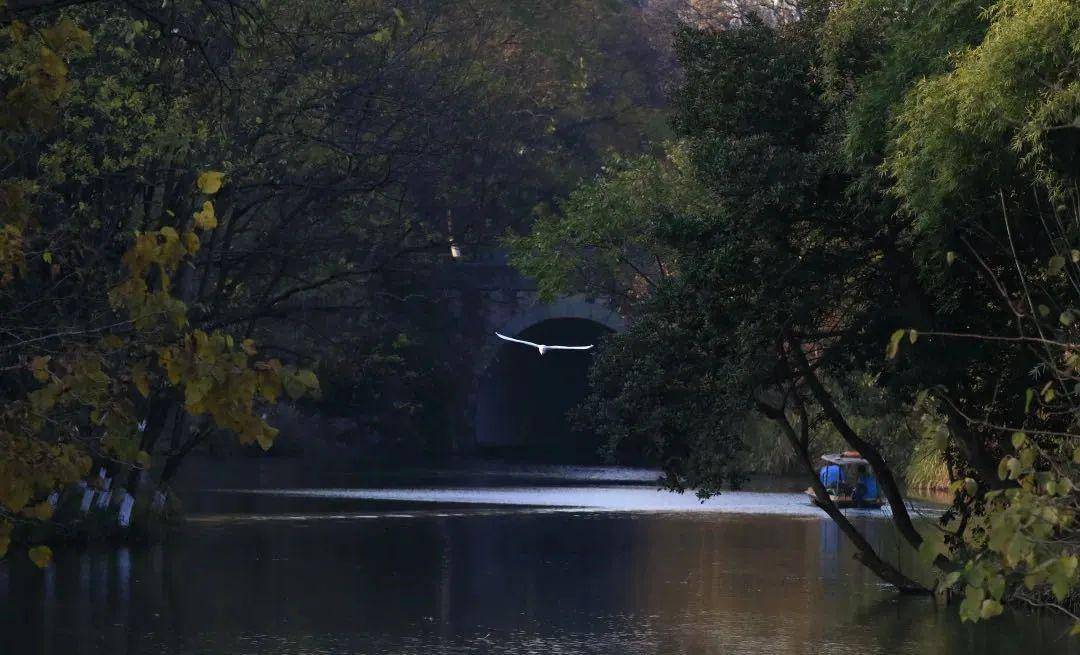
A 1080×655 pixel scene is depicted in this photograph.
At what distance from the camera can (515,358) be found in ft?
198

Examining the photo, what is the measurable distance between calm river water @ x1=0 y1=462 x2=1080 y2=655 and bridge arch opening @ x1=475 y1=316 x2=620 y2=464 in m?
26.2

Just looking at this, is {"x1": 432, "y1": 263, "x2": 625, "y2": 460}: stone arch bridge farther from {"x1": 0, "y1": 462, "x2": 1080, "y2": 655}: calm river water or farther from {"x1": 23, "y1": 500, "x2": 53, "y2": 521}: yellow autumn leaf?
{"x1": 23, "y1": 500, "x2": 53, "y2": 521}: yellow autumn leaf

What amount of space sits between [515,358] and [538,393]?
2.97 meters

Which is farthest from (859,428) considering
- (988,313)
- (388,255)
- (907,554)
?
(988,313)

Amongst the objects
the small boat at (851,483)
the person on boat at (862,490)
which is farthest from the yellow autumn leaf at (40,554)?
the person on boat at (862,490)

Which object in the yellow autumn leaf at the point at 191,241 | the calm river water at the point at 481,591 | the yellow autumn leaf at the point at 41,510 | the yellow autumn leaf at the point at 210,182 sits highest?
the yellow autumn leaf at the point at 210,182

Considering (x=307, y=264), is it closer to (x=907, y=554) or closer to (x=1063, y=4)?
(x=907, y=554)

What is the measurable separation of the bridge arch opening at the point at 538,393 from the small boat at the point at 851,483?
22.3 m

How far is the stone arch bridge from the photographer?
55.0 metres

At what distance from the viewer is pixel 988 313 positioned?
16.7 meters

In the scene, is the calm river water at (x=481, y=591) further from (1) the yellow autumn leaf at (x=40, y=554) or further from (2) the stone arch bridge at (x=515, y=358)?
(2) the stone arch bridge at (x=515, y=358)

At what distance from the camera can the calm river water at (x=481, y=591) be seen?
1581 centimetres

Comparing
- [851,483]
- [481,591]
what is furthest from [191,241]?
[851,483]

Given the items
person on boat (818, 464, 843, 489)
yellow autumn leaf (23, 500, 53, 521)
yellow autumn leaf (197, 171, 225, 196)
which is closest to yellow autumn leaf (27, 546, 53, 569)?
yellow autumn leaf (23, 500, 53, 521)
